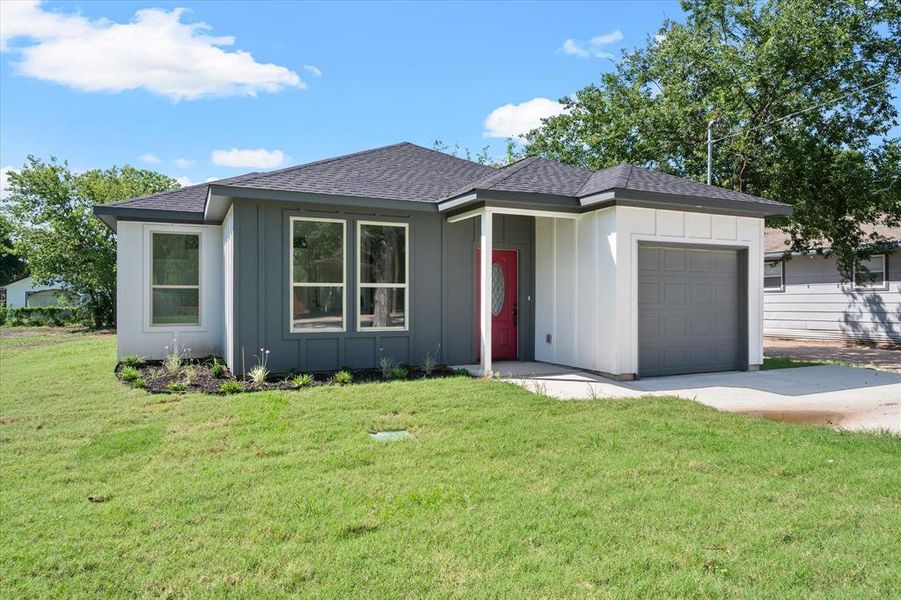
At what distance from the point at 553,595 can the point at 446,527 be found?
34.6 inches

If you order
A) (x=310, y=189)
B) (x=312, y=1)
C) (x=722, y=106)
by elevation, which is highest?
(x=312, y=1)

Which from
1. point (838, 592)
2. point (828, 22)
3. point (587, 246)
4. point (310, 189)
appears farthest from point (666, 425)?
point (828, 22)

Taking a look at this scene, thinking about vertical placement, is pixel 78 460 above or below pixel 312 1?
below

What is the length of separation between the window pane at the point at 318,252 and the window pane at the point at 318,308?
16 cm

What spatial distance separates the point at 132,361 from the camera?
9953mm

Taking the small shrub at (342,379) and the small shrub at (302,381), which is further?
the small shrub at (342,379)

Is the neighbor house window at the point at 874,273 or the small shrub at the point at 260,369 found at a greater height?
the neighbor house window at the point at 874,273

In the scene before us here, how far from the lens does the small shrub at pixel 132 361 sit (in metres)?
9.88

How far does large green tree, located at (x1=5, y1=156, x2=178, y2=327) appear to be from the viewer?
22797 mm

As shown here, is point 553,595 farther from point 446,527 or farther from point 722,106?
point 722,106

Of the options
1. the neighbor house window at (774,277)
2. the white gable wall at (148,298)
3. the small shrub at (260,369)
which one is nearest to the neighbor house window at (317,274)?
the small shrub at (260,369)

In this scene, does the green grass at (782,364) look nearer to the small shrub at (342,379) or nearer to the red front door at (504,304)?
the red front door at (504,304)

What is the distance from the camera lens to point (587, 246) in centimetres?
921

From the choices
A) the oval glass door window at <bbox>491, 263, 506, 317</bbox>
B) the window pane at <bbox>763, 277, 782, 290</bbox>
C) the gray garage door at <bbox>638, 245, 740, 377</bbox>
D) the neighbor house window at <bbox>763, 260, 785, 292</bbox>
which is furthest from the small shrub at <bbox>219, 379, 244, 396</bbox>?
the window pane at <bbox>763, 277, 782, 290</bbox>
